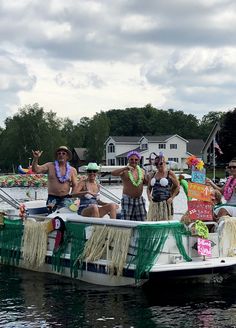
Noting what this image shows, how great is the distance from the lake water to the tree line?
58.1 metres

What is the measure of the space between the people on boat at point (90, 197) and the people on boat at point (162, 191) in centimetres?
72

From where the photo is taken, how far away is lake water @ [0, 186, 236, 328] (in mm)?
7703

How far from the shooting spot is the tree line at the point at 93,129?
86625mm

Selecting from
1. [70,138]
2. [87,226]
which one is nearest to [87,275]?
[87,226]

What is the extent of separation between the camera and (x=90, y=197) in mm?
10289

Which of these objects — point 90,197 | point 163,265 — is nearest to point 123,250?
point 163,265

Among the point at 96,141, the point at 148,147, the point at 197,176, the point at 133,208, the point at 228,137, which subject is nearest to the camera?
the point at 197,176

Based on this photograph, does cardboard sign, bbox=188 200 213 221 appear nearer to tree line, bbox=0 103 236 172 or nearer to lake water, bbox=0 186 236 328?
lake water, bbox=0 186 236 328

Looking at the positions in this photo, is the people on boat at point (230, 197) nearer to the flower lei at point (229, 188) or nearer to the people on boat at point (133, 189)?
the flower lei at point (229, 188)

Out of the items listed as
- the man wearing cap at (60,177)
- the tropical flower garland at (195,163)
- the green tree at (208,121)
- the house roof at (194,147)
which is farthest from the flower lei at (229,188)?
the green tree at (208,121)

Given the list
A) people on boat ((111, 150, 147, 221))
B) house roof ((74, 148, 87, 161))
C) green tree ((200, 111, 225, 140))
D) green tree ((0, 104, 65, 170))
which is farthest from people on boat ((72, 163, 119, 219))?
green tree ((200, 111, 225, 140))

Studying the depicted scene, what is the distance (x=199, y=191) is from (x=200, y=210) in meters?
0.31

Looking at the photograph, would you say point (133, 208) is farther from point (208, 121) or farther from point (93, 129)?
point (208, 121)

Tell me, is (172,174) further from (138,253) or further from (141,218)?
(138,253)
